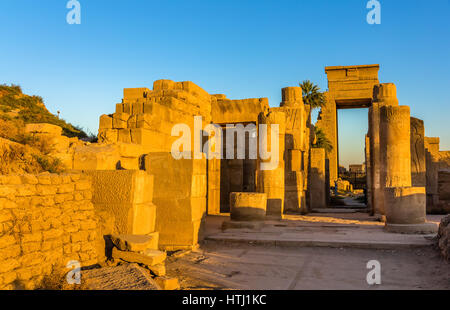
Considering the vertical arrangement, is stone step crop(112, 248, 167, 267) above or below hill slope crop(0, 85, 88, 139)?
below

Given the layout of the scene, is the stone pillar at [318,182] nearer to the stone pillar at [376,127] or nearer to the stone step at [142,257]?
the stone pillar at [376,127]

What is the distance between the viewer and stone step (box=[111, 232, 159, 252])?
213 inches

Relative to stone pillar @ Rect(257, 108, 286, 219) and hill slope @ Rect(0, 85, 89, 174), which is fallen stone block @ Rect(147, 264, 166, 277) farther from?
stone pillar @ Rect(257, 108, 286, 219)

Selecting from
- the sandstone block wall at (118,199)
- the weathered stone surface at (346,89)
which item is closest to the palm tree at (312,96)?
the weathered stone surface at (346,89)

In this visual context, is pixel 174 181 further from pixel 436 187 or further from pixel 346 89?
pixel 346 89

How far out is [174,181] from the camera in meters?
7.41

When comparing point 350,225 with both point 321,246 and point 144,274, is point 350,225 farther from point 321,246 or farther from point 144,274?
point 144,274

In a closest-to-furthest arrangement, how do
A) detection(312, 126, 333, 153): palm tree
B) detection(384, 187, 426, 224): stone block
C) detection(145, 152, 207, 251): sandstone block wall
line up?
detection(145, 152, 207, 251): sandstone block wall, detection(384, 187, 426, 224): stone block, detection(312, 126, 333, 153): palm tree

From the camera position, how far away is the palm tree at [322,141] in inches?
1034

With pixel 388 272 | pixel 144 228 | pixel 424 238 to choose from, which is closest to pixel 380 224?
pixel 424 238

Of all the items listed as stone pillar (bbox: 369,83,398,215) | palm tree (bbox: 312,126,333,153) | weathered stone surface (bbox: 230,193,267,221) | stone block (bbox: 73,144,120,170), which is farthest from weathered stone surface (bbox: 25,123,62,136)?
palm tree (bbox: 312,126,333,153)

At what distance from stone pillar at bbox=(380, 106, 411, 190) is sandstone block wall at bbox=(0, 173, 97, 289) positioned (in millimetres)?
8741
